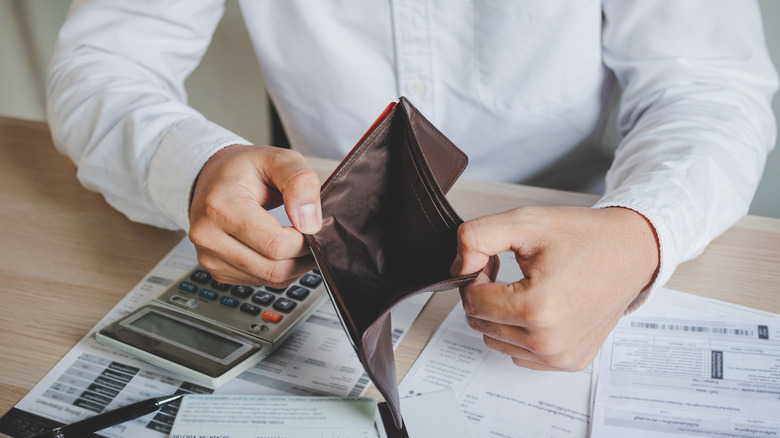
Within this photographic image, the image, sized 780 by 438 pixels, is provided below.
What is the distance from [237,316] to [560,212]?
0.29m

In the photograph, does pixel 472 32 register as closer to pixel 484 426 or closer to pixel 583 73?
pixel 583 73

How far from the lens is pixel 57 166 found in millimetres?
797

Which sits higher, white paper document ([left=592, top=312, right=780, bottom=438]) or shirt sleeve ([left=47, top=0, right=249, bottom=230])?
shirt sleeve ([left=47, top=0, right=249, bottom=230])

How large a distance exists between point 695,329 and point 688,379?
0.06 m

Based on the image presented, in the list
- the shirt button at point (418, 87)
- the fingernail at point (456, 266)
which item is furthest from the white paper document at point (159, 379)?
the shirt button at point (418, 87)

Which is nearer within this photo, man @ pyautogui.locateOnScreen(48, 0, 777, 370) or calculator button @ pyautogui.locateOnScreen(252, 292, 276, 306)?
man @ pyautogui.locateOnScreen(48, 0, 777, 370)

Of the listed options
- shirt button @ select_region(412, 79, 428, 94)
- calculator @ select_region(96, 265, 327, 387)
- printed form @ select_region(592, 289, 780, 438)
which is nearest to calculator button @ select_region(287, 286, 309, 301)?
calculator @ select_region(96, 265, 327, 387)

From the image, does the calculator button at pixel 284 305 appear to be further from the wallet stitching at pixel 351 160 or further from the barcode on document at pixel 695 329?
the barcode on document at pixel 695 329

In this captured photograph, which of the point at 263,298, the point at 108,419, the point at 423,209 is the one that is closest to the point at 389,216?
the point at 423,209

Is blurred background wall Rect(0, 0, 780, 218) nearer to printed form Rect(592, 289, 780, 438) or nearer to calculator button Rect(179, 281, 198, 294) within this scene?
calculator button Rect(179, 281, 198, 294)

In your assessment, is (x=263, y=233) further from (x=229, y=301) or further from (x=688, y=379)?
(x=688, y=379)

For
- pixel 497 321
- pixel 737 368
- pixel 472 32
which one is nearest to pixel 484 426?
pixel 497 321

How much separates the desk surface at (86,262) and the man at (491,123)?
0.04 m

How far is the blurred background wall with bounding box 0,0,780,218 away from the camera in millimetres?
1568
